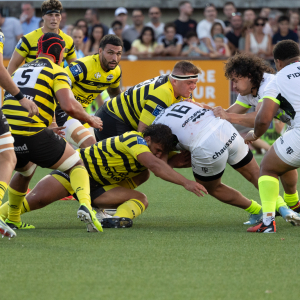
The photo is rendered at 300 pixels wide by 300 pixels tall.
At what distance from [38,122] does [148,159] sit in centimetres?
98

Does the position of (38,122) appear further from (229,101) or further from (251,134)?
(229,101)

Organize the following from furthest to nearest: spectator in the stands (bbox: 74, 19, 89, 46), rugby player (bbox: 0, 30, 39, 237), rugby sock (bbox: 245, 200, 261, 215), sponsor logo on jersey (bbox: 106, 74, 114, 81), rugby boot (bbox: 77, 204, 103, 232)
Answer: spectator in the stands (bbox: 74, 19, 89, 46), sponsor logo on jersey (bbox: 106, 74, 114, 81), rugby sock (bbox: 245, 200, 261, 215), rugby boot (bbox: 77, 204, 103, 232), rugby player (bbox: 0, 30, 39, 237)

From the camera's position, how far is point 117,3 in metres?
15.2

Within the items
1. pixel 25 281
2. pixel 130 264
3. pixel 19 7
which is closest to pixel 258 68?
pixel 130 264

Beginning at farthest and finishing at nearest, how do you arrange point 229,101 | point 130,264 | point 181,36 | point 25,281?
point 181,36
point 229,101
point 130,264
point 25,281

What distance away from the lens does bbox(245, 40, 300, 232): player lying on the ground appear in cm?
447

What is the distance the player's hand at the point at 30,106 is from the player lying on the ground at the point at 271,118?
1774 millimetres

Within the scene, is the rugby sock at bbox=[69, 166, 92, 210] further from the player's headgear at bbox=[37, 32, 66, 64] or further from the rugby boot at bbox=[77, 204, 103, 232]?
the player's headgear at bbox=[37, 32, 66, 64]

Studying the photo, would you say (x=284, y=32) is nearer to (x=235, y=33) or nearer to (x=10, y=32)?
(x=235, y=33)

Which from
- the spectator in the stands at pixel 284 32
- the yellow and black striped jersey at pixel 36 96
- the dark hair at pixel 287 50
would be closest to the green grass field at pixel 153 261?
the yellow and black striped jersey at pixel 36 96

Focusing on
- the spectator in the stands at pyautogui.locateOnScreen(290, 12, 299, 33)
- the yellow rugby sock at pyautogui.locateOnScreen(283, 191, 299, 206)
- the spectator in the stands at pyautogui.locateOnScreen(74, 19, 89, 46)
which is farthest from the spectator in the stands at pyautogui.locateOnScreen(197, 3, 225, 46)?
the yellow rugby sock at pyautogui.locateOnScreen(283, 191, 299, 206)

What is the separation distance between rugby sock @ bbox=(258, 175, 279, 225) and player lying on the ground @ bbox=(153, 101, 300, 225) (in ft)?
1.19

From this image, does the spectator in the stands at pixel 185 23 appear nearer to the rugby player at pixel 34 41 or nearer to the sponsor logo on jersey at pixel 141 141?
the rugby player at pixel 34 41

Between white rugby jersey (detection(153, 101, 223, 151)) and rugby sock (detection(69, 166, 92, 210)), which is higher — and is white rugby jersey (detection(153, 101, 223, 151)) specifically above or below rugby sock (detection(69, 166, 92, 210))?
above
